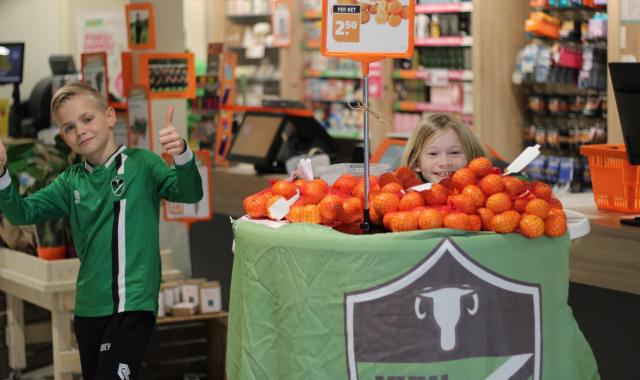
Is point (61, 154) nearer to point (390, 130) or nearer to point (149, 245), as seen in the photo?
point (149, 245)

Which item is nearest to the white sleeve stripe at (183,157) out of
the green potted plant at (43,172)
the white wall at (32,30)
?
the green potted plant at (43,172)

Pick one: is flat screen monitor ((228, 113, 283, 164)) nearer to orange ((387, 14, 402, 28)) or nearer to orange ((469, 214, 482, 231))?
A: orange ((387, 14, 402, 28))

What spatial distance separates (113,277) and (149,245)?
16cm

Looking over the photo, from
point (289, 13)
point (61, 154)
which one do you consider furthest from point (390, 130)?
point (61, 154)

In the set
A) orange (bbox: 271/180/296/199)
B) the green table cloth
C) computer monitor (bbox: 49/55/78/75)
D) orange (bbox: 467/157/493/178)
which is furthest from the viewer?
computer monitor (bbox: 49/55/78/75)

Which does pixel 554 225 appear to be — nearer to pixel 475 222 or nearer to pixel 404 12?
pixel 475 222

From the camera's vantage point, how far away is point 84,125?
3.72m

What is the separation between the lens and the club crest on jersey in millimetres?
3713

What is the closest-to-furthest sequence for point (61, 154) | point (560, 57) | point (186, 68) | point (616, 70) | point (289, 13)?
point (616, 70), point (61, 154), point (186, 68), point (560, 57), point (289, 13)

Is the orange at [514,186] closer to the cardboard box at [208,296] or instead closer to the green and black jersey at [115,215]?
the green and black jersey at [115,215]

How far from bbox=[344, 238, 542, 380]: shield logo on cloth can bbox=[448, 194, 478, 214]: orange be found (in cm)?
16

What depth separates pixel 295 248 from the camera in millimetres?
2941

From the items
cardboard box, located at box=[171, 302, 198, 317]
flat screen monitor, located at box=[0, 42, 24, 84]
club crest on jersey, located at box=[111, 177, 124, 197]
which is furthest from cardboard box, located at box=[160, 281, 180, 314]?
flat screen monitor, located at box=[0, 42, 24, 84]

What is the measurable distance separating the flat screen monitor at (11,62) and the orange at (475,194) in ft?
17.5
